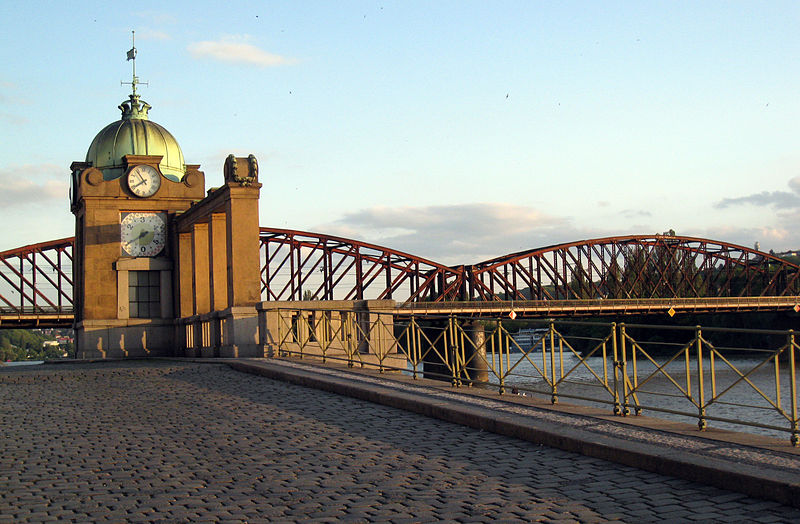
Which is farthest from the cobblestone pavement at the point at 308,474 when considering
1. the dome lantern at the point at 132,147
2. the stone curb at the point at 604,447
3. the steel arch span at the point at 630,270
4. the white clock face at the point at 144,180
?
the steel arch span at the point at 630,270

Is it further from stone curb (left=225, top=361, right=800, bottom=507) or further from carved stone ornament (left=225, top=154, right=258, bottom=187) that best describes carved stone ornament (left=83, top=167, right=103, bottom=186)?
stone curb (left=225, top=361, right=800, bottom=507)

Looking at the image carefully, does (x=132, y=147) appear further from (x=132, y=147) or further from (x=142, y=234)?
(x=142, y=234)

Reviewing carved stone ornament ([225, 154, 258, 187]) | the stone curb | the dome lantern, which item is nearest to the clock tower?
the dome lantern

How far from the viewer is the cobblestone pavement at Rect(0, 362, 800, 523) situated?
611 centimetres

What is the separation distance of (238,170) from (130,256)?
11.6 metres

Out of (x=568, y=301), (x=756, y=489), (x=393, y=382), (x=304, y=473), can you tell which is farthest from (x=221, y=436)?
(x=568, y=301)

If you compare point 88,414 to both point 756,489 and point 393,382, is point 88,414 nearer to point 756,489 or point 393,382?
point 393,382

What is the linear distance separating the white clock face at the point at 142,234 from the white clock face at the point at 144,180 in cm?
92

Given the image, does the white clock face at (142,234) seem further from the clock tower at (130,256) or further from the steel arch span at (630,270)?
the steel arch span at (630,270)

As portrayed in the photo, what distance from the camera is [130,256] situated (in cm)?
3419

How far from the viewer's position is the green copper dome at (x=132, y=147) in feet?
124

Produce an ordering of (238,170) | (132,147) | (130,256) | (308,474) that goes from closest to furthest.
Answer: (308,474) → (238,170) → (130,256) → (132,147)

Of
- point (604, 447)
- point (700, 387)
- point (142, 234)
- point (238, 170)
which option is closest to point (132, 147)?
point (142, 234)

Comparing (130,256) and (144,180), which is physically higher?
(144,180)
